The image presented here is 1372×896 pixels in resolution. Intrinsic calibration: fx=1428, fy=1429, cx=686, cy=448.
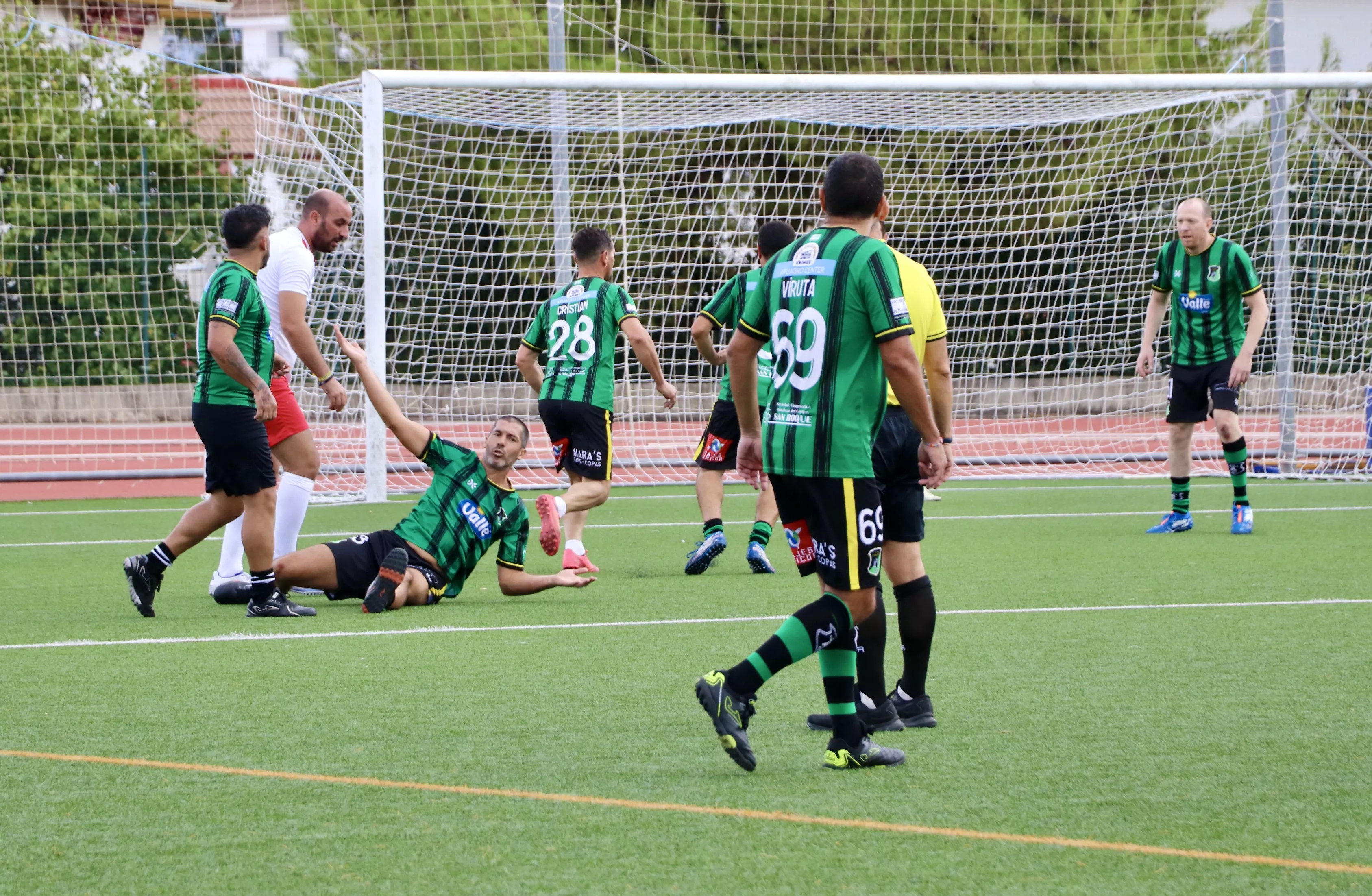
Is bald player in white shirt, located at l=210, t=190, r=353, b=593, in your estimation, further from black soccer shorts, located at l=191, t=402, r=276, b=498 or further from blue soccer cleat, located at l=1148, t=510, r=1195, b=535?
blue soccer cleat, located at l=1148, t=510, r=1195, b=535

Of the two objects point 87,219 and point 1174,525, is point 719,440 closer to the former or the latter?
point 1174,525

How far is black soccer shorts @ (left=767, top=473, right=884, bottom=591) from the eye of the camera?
12.4 ft

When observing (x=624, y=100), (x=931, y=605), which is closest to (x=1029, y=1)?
(x=624, y=100)

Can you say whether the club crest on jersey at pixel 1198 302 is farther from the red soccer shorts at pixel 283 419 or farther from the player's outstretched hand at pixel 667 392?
the red soccer shorts at pixel 283 419

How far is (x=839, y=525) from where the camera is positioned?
3797 mm

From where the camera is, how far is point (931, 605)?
14.5ft

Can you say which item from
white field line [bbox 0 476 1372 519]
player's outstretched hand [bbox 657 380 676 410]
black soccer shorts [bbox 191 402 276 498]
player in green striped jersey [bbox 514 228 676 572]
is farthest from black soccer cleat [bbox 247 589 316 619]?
white field line [bbox 0 476 1372 519]

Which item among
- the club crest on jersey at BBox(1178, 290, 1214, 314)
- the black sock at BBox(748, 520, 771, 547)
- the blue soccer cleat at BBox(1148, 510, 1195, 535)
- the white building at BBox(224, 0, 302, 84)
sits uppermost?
the white building at BBox(224, 0, 302, 84)

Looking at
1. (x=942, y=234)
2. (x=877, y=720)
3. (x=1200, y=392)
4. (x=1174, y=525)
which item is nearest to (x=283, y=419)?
(x=877, y=720)

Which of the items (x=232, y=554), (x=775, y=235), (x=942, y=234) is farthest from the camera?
(x=942, y=234)

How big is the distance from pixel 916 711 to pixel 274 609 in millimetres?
3332

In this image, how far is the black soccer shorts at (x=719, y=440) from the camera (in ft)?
27.0

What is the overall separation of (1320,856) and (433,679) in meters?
2.99

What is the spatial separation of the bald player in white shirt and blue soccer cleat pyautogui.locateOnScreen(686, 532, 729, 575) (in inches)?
80.4
